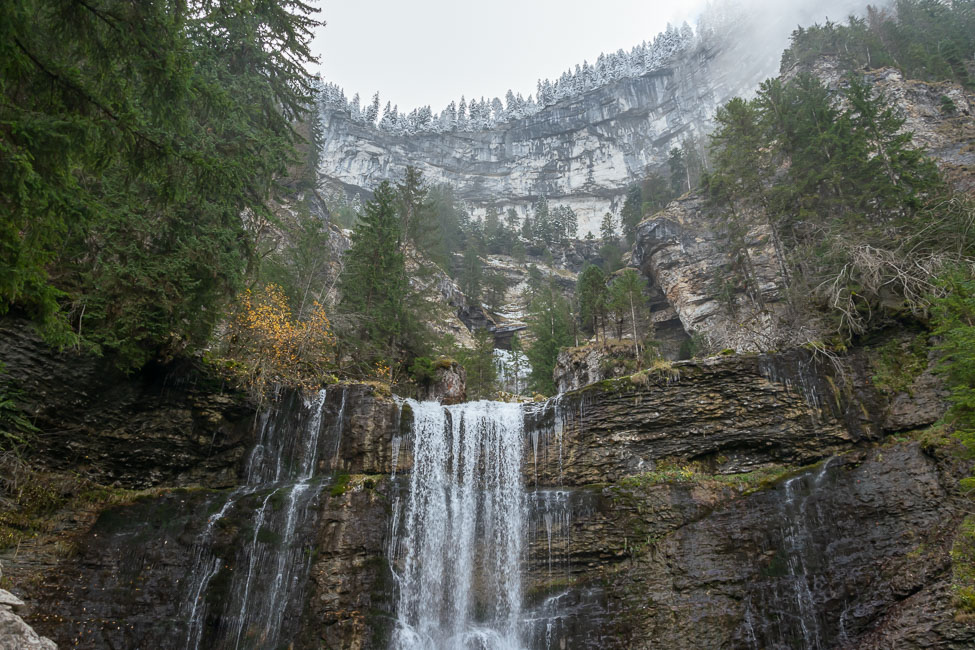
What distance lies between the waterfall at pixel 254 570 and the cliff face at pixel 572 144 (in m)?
60.9

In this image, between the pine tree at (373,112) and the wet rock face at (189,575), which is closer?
the wet rock face at (189,575)

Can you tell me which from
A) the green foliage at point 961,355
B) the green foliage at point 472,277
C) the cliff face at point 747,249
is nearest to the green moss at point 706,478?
the green foliage at point 961,355

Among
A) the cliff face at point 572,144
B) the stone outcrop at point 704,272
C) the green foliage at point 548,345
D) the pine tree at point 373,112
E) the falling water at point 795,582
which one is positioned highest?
the pine tree at point 373,112

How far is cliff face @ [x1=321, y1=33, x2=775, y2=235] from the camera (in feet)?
227

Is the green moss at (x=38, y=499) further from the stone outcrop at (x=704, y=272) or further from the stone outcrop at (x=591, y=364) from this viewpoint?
the stone outcrop at (x=704, y=272)

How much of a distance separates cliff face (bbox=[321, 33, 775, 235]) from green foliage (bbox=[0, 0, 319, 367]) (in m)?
59.6

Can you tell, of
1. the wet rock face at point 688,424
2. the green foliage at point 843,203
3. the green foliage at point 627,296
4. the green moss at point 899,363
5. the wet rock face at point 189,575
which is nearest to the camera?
the wet rock face at point 189,575

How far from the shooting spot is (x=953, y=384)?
10.1 meters

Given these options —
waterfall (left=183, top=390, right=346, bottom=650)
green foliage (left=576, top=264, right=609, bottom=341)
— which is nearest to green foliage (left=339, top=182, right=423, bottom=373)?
waterfall (left=183, top=390, right=346, bottom=650)

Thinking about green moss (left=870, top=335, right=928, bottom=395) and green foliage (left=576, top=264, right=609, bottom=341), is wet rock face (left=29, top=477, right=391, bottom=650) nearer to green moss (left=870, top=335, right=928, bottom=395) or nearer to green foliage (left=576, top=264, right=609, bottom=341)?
green moss (left=870, top=335, right=928, bottom=395)

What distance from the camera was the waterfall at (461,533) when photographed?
13.4 m

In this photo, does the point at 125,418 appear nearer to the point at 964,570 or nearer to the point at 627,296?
the point at 964,570

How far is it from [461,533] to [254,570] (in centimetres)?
540

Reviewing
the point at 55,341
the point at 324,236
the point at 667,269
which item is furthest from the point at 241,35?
the point at 667,269
